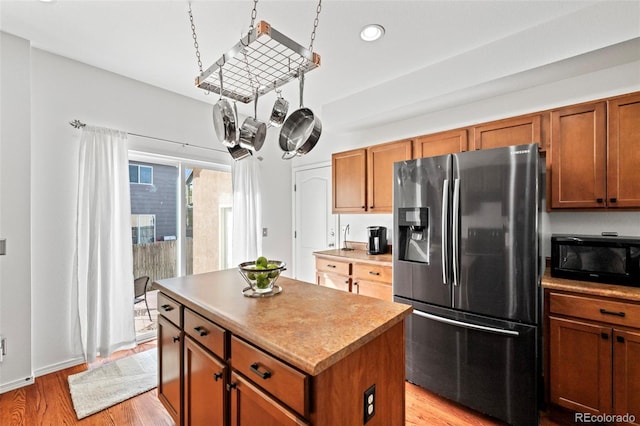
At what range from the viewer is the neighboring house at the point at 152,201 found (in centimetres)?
310

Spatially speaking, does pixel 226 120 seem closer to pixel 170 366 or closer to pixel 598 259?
pixel 170 366

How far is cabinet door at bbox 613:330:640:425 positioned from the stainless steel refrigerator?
382 millimetres

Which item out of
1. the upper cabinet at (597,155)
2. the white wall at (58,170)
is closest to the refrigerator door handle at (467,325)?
the upper cabinet at (597,155)

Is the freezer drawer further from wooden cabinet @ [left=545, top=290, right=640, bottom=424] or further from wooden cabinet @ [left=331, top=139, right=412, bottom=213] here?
wooden cabinet @ [left=331, top=139, right=412, bottom=213]

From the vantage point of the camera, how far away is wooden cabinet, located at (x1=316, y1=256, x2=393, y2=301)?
2773mm

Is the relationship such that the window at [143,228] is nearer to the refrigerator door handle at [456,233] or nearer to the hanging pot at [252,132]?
the hanging pot at [252,132]

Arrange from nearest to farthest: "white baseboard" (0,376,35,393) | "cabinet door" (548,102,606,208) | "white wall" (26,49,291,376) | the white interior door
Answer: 1. "cabinet door" (548,102,606,208)
2. "white baseboard" (0,376,35,393)
3. "white wall" (26,49,291,376)
4. the white interior door

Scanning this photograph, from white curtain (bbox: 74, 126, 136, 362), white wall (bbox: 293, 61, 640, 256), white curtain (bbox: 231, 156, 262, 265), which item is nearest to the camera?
white wall (bbox: 293, 61, 640, 256)

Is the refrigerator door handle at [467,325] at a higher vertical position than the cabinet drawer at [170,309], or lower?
lower

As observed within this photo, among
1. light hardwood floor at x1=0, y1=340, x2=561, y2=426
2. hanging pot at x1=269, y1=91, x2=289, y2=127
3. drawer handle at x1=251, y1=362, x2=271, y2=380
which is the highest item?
hanging pot at x1=269, y1=91, x2=289, y2=127

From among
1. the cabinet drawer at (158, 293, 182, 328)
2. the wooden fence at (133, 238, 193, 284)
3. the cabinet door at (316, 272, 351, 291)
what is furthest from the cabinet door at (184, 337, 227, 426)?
the wooden fence at (133, 238, 193, 284)

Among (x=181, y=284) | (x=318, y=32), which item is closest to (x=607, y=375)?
(x=181, y=284)

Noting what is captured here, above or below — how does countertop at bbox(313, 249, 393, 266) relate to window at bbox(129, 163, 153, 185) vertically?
below

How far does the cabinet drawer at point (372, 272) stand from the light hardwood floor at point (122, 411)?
3.02 feet
